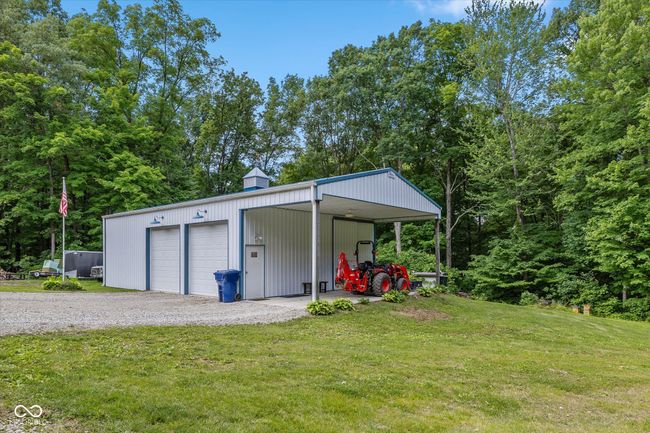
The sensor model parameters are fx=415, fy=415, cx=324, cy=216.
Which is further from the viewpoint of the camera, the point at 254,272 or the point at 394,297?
the point at 254,272

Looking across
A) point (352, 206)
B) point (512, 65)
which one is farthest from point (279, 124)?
point (352, 206)

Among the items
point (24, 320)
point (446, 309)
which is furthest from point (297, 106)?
point (24, 320)

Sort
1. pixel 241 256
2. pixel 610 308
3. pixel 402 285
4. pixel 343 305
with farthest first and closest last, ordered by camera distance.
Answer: pixel 610 308, pixel 402 285, pixel 241 256, pixel 343 305

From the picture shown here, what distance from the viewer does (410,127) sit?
2409cm

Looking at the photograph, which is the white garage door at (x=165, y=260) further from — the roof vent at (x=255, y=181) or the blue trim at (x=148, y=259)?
the roof vent at (x=255, y=181)

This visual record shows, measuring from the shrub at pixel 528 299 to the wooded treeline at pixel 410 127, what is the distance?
12 centimetres

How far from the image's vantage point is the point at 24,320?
801cm

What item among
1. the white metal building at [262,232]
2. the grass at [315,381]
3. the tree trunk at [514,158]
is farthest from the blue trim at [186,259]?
the tree trunk at [514,158]

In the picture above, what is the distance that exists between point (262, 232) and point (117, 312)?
16.0 ft

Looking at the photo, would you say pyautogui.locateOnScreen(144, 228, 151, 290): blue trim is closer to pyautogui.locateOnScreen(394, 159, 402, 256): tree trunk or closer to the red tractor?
the red tractor

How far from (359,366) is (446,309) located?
7201 millimetres

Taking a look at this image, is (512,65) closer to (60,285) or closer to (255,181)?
(255,181)

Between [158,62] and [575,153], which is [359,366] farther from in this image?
[158,62]

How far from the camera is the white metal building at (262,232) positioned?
1206cm
